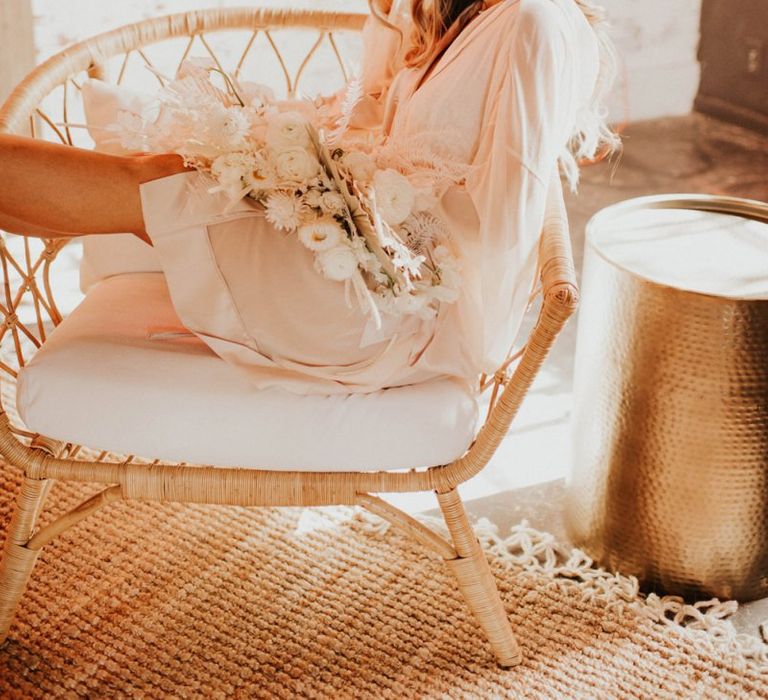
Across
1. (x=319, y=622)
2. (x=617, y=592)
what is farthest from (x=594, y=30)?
(x=319, y=622)

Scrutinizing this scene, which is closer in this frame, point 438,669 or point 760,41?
point 438,669

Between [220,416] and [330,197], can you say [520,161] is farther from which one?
[220,416]

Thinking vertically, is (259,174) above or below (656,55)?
above

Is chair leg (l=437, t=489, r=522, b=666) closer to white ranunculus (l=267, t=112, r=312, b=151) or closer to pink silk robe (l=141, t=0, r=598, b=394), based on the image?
pink silk robe (l=141, t=0, r=598, b=394)

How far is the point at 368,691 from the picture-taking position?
1454 mm

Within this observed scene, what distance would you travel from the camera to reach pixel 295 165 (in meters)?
1.33

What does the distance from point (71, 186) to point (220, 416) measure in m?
0.37

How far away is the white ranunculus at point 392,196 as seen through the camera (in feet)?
4.39

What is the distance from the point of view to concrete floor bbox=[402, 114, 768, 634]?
6.29 ft

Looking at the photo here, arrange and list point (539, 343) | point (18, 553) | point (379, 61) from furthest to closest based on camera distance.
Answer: point (379, 61), point (18, 553), point (539, 343)

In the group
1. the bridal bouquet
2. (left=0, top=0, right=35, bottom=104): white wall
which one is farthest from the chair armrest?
(left=0, top=0, right=35, bottom=104): white wall

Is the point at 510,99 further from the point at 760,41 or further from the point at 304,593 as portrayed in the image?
the point at 760,41

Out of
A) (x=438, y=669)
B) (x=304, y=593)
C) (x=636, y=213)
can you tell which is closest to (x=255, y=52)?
(x=636, y=213)

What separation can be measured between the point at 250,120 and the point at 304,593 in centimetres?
80
